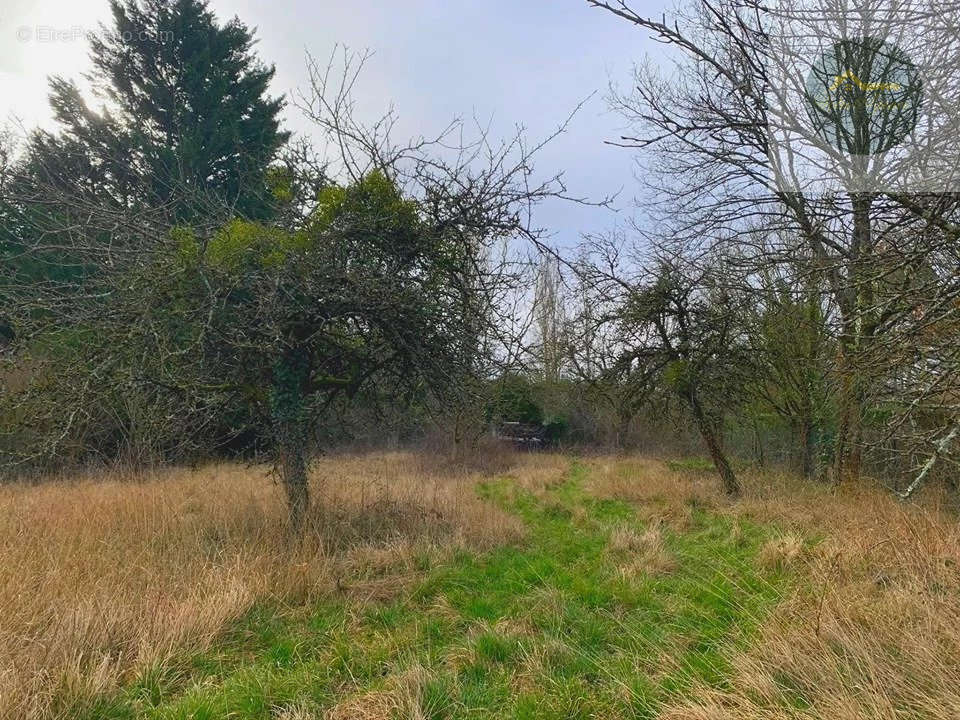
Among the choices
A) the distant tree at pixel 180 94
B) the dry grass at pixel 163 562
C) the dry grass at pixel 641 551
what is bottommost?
the dry grass at pixel 163 562

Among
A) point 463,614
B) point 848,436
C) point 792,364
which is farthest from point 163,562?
point 792,364

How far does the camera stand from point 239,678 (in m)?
2.70

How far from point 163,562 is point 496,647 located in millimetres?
2909

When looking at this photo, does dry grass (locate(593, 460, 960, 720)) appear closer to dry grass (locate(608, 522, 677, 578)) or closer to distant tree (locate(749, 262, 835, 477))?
dry grass (locate(608, 522, 677, 578))

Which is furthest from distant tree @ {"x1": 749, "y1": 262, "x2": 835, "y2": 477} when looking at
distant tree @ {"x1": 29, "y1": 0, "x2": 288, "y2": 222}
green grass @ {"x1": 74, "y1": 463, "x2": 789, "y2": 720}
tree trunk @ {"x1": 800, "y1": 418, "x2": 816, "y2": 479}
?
distant tree @ {"x1": 29, "y1": 0, "x2": 288, "y2": 222}

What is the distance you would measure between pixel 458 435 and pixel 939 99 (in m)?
13.9

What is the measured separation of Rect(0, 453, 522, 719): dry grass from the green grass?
22 centimetres

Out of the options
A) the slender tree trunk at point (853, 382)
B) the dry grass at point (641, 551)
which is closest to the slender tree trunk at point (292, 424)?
the dry grass at point (641, 551)

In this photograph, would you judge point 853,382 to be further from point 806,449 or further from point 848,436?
point 806,449

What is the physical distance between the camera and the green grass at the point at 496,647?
2443mm

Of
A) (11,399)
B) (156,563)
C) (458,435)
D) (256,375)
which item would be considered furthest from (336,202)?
(458,435)

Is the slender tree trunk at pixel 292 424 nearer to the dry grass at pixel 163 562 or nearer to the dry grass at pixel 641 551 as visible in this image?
the dry grass at pixel 163 562

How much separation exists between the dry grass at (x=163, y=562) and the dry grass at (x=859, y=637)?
8.93 feet

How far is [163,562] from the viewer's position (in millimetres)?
4086
